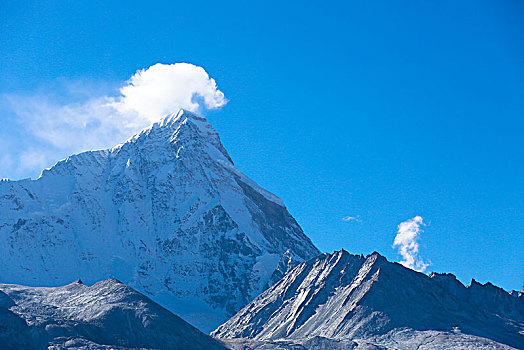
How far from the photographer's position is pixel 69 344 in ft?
654

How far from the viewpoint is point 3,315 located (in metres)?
200

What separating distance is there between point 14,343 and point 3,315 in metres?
8.71

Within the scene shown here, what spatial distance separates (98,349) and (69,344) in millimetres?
6535

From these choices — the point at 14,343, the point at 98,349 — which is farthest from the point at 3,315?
the point at 98,349

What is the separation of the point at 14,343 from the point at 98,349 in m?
18.1

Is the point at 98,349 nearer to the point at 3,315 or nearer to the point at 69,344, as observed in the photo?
the point at 69,344

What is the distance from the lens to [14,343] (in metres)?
194

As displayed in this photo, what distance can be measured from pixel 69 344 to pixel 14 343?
39.5 ft

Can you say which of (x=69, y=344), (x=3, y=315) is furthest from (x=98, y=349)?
(x=3, y=315)

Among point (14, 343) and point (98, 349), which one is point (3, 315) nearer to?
point (14, 343)
